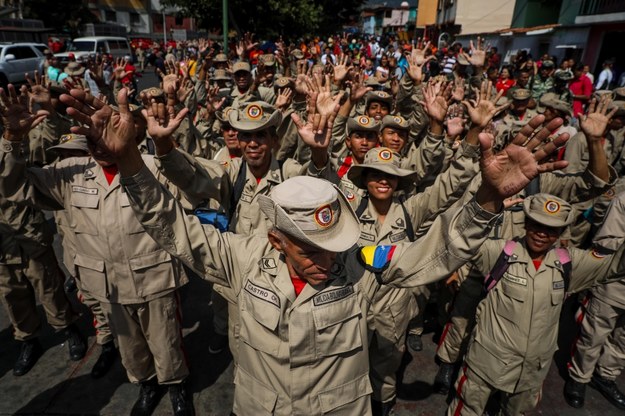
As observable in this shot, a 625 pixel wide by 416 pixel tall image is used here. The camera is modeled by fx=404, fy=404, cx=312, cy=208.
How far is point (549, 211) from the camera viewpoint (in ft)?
9.64

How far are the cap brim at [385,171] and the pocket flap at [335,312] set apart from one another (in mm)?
1356

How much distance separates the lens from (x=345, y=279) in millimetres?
2119

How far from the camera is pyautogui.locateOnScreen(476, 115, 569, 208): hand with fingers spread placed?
1.67 meters

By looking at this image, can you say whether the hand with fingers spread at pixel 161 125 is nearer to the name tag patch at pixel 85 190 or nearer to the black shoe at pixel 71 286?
the name tag patch at pixel 85 190

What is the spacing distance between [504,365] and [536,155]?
195cm

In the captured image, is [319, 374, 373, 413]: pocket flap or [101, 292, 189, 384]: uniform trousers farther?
[101, 292, 189, 384]: uniform trousers

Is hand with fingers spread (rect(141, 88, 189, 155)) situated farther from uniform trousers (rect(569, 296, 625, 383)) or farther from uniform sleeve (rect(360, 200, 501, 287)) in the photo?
uniform trousers (rect(569, 296, 625, 383))

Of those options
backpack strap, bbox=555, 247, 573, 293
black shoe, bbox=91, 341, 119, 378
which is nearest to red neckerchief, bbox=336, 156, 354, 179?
backpack strap, bbox=555, 247, 573, 293

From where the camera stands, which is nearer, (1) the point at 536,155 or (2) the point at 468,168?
(1) the point at 536,155

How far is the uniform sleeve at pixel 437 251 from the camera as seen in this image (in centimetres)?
174

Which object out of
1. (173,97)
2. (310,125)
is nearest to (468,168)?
(310,125)

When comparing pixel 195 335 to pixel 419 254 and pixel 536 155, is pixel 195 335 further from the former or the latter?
pixel 536 155

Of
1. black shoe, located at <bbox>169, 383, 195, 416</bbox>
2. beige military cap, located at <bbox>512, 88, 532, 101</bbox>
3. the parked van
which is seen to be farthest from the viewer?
the parked van

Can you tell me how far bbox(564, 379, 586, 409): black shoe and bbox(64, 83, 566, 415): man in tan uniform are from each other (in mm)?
2696
